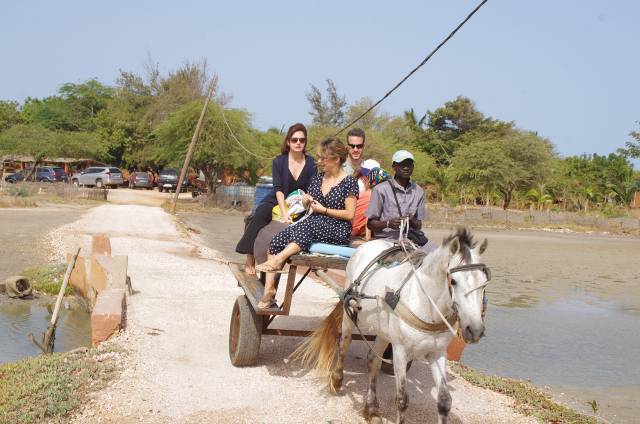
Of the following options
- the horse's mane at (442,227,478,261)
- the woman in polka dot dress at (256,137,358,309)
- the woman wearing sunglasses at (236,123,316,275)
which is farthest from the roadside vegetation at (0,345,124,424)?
the horse's mane at (442,227,478,261)

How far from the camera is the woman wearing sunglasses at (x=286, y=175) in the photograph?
718cm

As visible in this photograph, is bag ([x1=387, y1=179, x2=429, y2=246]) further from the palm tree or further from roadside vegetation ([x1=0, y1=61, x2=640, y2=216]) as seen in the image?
the palm tree

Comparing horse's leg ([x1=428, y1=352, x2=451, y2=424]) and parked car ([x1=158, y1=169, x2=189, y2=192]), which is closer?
horse's leg ([x1=428, y1=352, x2=451, y2=424])

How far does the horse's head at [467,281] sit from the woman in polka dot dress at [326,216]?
1.92 m

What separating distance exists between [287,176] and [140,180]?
4421 cm

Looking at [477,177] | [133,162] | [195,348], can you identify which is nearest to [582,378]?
[195,348]

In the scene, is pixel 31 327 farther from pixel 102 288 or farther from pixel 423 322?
pixel 423 322

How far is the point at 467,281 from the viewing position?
4363 mm

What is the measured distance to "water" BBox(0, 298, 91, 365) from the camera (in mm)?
9109

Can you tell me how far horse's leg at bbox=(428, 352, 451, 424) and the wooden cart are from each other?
1.42 m

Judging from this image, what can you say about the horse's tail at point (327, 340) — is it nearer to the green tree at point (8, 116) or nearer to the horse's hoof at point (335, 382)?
the horse's hoof at point (335, 382)

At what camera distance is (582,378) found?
9234 millimetres

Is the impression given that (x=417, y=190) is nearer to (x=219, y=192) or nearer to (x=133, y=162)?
(x=219, y=192)

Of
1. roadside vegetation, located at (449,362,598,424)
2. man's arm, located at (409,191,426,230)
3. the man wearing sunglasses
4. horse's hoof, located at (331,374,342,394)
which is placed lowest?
roadside vegetation, located at (449,362,598,424)
